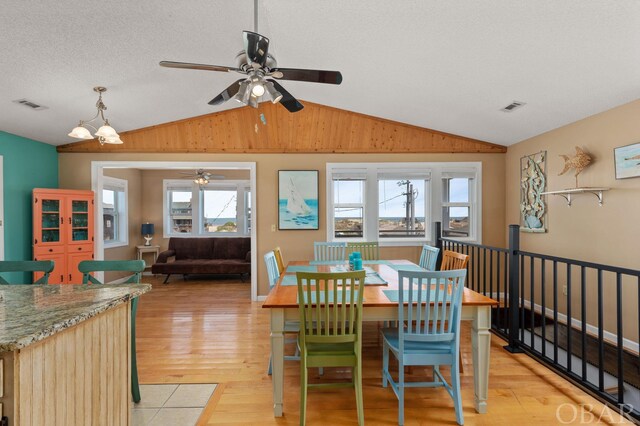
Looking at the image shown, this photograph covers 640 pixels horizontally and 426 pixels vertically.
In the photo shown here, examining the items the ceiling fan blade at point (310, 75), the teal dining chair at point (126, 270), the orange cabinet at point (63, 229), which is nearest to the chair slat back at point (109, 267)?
the teal dining chair at point (126, 270)

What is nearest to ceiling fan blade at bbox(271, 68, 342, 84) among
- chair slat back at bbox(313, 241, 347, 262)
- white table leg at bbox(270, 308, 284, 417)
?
white table leg at bbox(270, 308, 284, 417)

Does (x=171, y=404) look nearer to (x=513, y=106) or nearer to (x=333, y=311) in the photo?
(x=333, y=311)

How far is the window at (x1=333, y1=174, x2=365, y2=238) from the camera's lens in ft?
16.7

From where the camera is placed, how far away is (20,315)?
3.90 feet

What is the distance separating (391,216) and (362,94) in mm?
2055

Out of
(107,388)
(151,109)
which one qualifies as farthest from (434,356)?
(151,109)

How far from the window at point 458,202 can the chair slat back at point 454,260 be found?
2.20 m

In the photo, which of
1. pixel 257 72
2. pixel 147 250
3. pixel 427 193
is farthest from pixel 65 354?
pixel 147 250

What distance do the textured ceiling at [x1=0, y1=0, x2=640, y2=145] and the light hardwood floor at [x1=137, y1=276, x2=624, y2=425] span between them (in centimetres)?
266

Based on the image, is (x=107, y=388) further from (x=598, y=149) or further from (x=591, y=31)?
(x=598, y=149)

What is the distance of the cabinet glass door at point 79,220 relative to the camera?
4621 mm

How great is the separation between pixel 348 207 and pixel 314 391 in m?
3.14

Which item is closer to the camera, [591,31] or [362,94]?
[591,31]

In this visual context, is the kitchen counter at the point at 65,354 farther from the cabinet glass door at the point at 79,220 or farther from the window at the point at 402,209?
the window at the point at 402,209
